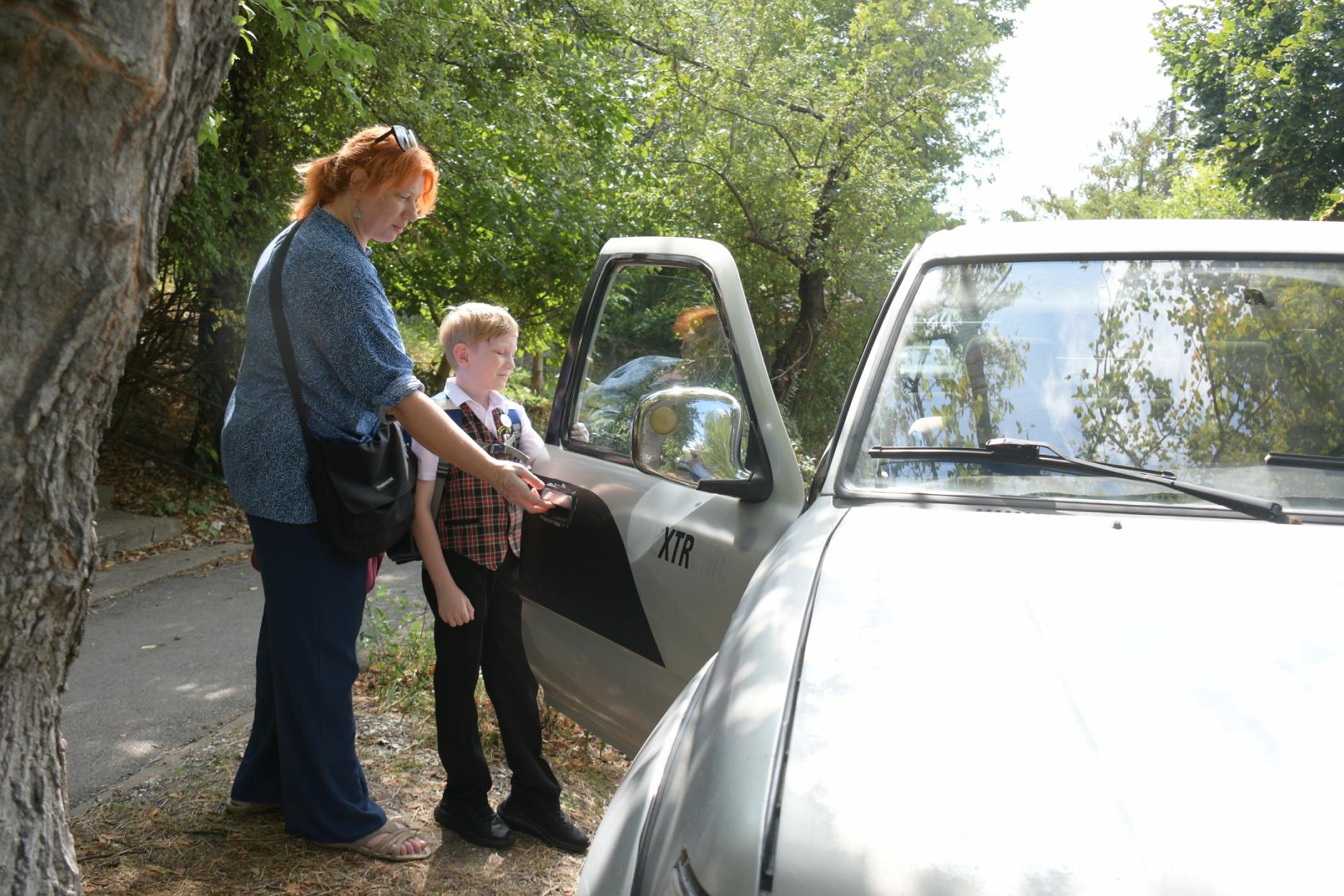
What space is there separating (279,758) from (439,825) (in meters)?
0.64

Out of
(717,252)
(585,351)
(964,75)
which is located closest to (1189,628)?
(717,252)

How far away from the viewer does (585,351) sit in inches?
156

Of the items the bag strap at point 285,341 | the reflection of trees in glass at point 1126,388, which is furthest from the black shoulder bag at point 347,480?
the reflection of trees in glass at point 1126,388

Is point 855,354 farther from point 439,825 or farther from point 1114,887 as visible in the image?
point 1114,887

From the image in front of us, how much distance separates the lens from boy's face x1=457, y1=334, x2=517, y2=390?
11.5 ft

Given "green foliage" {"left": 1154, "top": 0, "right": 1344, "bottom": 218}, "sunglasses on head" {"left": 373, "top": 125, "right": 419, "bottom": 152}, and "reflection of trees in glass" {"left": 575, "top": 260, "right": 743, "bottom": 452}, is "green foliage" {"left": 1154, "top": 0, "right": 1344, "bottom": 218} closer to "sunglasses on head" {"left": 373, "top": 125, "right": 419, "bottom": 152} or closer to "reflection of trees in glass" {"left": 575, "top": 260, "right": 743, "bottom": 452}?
"reflection of trees in glass" {"left": 575, "top": 260, "right": 743, "bottom": 452}

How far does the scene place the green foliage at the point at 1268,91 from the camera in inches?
672

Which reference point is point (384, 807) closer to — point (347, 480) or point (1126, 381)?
point (347, 480)

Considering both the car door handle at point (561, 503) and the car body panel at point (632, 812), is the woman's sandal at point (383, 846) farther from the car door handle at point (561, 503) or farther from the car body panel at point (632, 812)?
the car body panel at point (632, 812)

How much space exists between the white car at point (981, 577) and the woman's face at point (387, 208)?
0.75m

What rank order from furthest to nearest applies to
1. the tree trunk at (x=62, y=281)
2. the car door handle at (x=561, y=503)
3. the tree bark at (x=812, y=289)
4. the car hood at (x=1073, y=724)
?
1. the tree bark at (x=812, y=289)
2. the car door handle at (x=561, y=503)
3. the tree trunk at (x=62, y=281)
4. the car hood at (x=1073, y=724)

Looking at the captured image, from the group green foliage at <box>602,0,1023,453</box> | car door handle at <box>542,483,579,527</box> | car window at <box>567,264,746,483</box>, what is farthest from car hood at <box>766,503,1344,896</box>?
green foliage at <box>602,0,1023,453</box>

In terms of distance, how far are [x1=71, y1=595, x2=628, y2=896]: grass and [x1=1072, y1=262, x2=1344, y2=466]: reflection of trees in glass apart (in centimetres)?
219

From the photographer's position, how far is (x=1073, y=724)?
1463 millimetres
